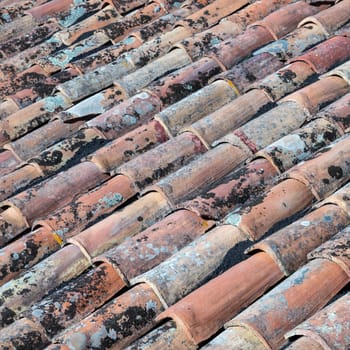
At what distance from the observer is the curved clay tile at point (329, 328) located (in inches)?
91.1

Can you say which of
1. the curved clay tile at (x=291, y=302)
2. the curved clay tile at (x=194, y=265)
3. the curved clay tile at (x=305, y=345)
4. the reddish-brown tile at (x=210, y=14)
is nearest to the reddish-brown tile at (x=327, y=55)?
the reddish-brown tile at (x=210, y=14)

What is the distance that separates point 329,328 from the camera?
236 centimetres

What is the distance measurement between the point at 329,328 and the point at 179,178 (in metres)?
1.28

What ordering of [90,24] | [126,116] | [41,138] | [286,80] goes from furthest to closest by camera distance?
[90,24] → [41,138] → [126,116] → [286,80]

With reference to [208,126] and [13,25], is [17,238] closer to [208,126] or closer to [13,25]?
[208,126]

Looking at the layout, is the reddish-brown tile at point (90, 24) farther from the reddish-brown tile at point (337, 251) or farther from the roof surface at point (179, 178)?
the reddish-brown tile at point (337, 251)

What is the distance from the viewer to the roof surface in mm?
2709

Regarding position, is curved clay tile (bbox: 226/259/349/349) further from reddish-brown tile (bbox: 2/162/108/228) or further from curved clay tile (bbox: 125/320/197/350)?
reddish-brown tile (bbox: 2/162/108/228)

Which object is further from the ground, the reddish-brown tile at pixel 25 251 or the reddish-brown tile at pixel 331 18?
the reddish-brown tile at pixel 331 18

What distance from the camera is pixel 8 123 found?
4.34m

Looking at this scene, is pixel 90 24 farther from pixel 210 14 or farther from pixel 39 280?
pixel 39 280

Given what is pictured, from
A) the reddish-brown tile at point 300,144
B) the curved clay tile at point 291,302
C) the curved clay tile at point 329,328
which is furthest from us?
the reddish-brown tile at point 300,144

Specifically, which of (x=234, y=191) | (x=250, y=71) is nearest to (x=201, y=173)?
(x=234, y=191)

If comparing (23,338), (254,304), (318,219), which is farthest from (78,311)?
(318,219)
